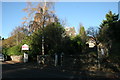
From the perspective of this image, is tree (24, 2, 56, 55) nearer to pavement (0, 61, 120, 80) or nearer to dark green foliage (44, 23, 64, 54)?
dark green foliage (44, 23, 64, 54)

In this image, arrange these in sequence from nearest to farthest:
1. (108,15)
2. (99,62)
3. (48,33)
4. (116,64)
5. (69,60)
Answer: (116,64)
(99,62)
(69,60)
(48,33)
(108,15)

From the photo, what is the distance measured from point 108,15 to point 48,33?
19069 mm

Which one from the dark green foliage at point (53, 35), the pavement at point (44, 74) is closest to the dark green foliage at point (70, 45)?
the dark green foliage at point (53, 35)

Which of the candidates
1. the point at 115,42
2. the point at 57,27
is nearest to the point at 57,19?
the point at 57,27

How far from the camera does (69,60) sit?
65.2 feet

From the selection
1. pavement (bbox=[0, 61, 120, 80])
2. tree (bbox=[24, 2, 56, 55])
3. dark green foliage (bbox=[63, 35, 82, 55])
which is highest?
tree (bbox=[24, 2, 56, 55])

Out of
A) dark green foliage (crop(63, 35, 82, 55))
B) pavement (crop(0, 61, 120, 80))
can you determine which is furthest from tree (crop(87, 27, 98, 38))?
pavement (crop(0, 61, 120, 80))

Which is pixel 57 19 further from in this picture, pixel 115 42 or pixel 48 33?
pixel 115 42

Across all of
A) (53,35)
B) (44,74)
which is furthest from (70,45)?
(44,74)

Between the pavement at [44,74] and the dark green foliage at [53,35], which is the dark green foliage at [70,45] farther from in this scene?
the pavement at [44,74]

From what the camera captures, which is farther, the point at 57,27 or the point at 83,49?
the point at 83,49

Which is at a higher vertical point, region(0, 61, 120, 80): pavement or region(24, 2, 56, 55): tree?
region(24, 2, 56, 55): tree

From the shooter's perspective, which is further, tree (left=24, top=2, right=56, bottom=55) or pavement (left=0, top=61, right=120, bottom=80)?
tree (left=24, top=2, right=56, bottom=55)

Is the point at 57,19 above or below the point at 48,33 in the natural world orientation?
above
